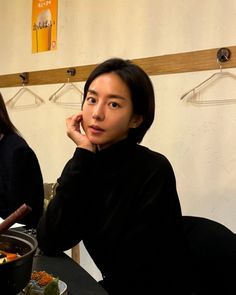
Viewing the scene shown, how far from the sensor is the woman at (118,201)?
3.53ft

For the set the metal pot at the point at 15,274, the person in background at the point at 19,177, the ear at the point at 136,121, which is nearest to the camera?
the metal pot at the point at 15,274

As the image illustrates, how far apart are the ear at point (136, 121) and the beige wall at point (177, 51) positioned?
2.65ft

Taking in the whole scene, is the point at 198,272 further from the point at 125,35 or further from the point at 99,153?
the point at 125,35

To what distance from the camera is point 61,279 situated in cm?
85

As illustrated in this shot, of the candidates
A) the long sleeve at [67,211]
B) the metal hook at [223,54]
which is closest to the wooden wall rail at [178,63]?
the metal hook at [223,54]

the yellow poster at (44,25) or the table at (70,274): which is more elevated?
the yellow poster at (44,25)

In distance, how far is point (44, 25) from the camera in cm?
276

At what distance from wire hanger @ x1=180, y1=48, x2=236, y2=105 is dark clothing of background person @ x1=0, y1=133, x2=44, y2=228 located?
88cm

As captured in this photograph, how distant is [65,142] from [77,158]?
1614mm

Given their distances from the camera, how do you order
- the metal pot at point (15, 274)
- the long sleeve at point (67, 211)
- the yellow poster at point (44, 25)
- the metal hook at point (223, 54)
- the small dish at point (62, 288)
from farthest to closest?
the yellow poster at point (44, 25) → the metal hook at point (223, 54) → the long sleeve at point (67, 211) → the small dish at point (62, 288) → the metal pot at point (15, 274)

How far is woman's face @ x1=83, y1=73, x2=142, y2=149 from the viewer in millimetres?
1096

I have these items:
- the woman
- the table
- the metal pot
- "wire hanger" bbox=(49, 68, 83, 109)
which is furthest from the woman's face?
"wire hanger" bbox=(49, 68, 83, 109)

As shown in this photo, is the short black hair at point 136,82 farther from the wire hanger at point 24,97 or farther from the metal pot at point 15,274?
the wire hanger at point 24,97

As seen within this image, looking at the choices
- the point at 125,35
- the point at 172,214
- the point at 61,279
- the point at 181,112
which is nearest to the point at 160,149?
the point at 181,112
